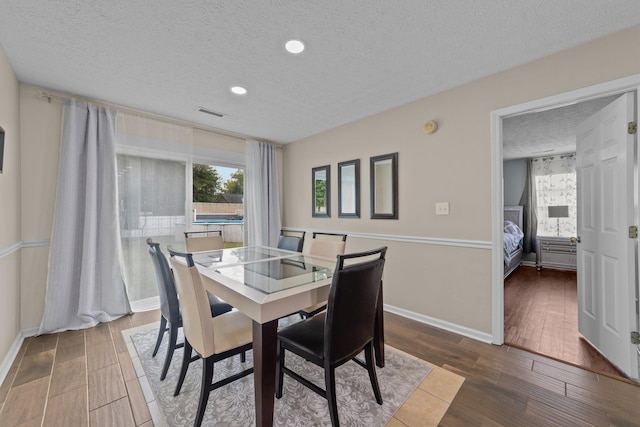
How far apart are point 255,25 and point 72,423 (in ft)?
8.68

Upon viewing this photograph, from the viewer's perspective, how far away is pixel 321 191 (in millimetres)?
4059

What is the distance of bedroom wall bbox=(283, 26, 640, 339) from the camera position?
6.61 feet

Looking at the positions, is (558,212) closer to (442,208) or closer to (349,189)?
(442,208)

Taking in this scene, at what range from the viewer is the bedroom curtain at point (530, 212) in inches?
220

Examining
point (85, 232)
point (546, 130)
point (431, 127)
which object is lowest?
point (85, 232)

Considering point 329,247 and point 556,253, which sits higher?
point 329,247

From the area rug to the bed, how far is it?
3.35 meters

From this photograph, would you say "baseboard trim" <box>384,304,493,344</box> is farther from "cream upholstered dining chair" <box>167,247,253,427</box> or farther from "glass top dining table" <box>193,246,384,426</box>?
"cream upholstered dining chair" <box>167,247,253,427</box>

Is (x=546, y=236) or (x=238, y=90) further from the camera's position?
(x=546, y=236)

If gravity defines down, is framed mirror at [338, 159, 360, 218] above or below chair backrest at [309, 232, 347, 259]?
above

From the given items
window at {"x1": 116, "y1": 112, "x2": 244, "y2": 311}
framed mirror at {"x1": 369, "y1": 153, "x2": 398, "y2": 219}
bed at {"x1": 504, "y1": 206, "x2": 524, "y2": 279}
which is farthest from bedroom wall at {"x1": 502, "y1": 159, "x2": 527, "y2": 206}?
window at {"x1": 116, "y1": 112, "x2": 244, "y2": 311}

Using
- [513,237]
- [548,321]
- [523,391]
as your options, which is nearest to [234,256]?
[523,391]

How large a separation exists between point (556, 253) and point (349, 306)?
6.03m

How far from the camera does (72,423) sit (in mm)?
1476
